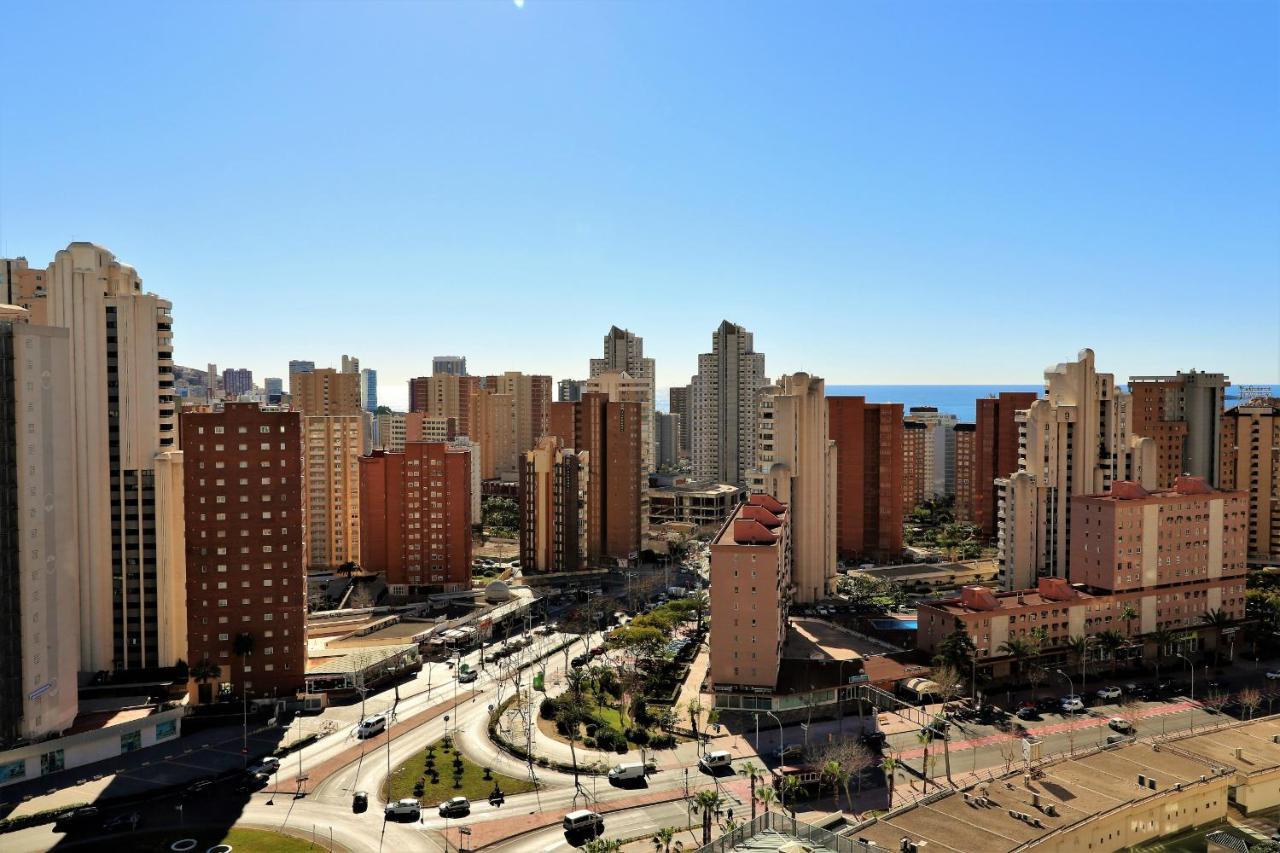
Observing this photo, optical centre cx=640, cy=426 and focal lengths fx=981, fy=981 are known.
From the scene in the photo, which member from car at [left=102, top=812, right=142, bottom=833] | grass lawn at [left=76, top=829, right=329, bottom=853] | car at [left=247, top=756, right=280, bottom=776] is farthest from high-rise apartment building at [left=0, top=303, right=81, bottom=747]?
grass lawn at [left=76, top=829, right=329, bottom=853]

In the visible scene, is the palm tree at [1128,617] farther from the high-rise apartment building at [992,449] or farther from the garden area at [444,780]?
the high-rise apartment building at [992,449]

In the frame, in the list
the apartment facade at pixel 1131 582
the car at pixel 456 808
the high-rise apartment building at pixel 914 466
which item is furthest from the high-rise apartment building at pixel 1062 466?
the high-rise apartment building at pixel 914 466

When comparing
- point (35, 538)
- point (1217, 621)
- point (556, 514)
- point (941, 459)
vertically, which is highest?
point (35, 538)

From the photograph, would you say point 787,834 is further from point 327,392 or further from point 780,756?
point 327,392

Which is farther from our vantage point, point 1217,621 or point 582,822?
point 1217,621

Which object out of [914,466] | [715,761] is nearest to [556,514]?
[715,761]

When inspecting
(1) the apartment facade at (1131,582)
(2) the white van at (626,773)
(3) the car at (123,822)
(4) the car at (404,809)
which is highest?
(1) the apartment facade at (1131,582)
